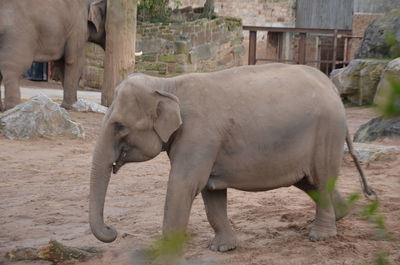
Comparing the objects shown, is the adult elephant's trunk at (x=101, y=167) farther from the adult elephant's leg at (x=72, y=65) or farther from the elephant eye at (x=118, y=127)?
the adult elephant's leg at (x=72, y=65)

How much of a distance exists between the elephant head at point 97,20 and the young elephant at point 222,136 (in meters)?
8.97

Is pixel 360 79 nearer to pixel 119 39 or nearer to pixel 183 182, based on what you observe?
pixel 119 39

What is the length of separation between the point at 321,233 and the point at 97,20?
9.51 metres


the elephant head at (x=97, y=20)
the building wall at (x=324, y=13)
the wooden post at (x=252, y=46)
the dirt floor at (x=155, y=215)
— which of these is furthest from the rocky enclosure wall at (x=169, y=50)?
the dirt floor at (x=155, y=215)

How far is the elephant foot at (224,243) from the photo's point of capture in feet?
15.4

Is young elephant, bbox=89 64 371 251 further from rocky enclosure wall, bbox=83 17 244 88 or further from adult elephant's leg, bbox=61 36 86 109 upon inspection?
rocky enclosure wall, bbox=83 17 244 88

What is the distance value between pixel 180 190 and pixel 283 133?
2.61 ft

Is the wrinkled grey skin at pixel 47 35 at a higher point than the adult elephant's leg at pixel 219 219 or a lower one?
higher

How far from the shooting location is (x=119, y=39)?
1323 centimetres

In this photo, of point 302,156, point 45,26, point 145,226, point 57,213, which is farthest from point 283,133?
point 45,26

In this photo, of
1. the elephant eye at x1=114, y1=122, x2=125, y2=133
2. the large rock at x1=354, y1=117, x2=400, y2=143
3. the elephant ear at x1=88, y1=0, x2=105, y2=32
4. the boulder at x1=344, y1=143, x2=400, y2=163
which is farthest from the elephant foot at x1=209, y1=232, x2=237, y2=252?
the elephant ear at x1=88, y1=0, x2=105, y2=32

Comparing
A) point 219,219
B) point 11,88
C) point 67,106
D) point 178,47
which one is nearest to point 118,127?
point 219,219

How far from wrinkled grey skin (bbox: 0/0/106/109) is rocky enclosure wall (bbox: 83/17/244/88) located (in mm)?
5929

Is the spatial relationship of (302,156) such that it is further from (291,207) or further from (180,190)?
(291,207)
